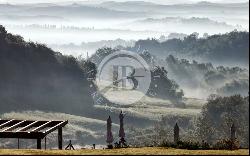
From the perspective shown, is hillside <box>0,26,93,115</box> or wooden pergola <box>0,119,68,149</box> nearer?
wooden pergola <box>0,119,68,149</box>

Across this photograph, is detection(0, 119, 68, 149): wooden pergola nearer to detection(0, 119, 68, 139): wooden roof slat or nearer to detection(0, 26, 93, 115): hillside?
detection(0, 119, 68, 139): wooden roof slat

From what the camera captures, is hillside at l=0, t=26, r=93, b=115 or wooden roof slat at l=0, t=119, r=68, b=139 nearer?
wooden roof slat at l=0, t=119, r=68, b=139

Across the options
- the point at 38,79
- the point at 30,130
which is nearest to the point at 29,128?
the point at 30,130

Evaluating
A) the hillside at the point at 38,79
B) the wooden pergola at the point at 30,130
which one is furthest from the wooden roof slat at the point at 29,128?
the hillside at the point at 38,79

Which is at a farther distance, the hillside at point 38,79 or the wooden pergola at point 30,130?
the hillside at point 38,79

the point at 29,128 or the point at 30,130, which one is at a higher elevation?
the point at 29,128

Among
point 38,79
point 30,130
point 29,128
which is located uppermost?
point 38,79

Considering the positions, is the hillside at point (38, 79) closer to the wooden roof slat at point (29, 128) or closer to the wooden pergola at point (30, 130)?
the wooden roof slat at point (29, 128)

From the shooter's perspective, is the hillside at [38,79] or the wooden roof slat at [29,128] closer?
the wooden roof slat at [29,128]

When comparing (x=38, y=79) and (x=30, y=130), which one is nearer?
(x=30, y=130)

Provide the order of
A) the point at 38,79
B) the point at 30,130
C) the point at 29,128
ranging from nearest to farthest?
the point at 29,128, the point at 30,130, the point at 38,79

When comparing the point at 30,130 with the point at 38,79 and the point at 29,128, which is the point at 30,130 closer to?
the point at 29,128

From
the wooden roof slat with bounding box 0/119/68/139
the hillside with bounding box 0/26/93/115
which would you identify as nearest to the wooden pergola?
the wooden roof slat with bounding box 0/119/68/139

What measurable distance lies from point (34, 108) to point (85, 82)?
23126 mm
